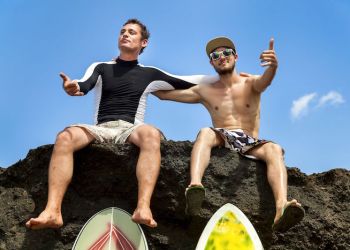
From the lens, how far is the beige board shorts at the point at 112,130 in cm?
399

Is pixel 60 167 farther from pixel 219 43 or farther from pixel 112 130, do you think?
pixel 219 43

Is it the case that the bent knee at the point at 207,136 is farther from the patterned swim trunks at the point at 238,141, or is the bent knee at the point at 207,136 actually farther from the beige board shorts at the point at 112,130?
the beige board shorts at the point at 112,130

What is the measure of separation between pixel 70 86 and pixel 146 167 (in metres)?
0.80

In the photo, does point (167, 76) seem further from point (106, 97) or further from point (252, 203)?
point (252, 203)

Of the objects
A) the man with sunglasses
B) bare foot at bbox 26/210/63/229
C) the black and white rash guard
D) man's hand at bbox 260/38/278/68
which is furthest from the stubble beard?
bare foot at bbox 26/210/63/229

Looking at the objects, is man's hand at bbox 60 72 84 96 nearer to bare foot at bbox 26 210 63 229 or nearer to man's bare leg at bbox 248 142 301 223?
bare foot at bbox 26 210 63 229

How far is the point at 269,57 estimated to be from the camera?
4.12 meters

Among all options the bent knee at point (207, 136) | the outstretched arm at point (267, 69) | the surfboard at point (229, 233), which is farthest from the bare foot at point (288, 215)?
the outstretched arm at point (267, 69)

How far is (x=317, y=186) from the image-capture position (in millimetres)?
4238

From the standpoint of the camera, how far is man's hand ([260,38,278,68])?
4.12m

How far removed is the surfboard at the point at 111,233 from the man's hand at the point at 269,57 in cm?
140

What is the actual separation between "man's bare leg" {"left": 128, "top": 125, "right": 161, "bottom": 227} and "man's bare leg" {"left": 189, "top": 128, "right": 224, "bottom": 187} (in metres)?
0.23

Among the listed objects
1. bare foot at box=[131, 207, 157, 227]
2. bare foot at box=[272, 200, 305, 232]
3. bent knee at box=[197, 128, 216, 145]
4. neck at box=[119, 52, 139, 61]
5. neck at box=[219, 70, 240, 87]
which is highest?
neck at box=[119, 52, 139, 61]

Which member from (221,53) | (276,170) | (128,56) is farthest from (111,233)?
(221,53)
